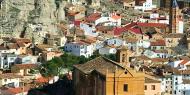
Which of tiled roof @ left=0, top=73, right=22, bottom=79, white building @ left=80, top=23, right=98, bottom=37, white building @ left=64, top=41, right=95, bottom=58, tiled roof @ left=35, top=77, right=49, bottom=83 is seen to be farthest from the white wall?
white building @ left=80, top=23, right=98, bottom=37

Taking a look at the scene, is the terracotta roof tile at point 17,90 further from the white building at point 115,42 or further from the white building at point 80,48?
the white building at point 115,42

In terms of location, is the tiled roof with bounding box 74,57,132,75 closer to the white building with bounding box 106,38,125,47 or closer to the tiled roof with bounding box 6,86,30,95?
the tiled roof with bounding box 6,86,30,95

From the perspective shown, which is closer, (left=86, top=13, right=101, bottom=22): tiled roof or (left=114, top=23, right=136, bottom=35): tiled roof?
(left=114, top=23, right=136, bottom=35): tiled roof

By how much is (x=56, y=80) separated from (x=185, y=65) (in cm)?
1244

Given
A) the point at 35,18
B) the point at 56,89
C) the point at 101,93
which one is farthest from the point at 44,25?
the point at 101,93

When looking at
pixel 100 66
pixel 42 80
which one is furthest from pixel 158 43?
pixel 100 66

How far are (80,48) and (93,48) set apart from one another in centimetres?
215

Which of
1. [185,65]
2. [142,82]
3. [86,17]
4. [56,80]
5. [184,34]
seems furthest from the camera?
[86,17]

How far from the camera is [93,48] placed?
54781 mm

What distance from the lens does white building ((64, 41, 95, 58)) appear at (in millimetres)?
52875

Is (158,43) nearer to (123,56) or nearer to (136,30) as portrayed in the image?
(136,30)

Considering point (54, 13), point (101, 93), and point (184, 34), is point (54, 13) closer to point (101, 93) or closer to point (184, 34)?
point (184, 34)

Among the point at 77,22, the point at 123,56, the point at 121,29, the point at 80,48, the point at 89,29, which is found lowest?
the point at 80,48

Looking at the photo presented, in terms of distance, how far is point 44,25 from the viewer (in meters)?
58.5
